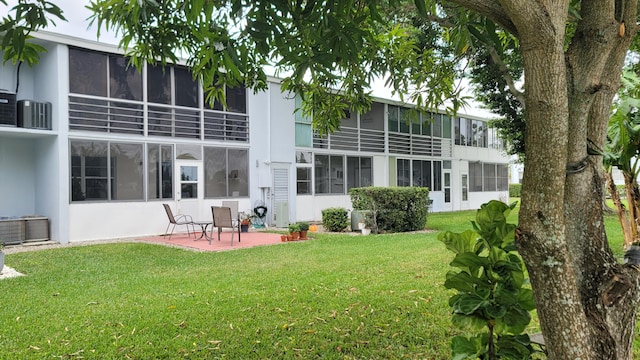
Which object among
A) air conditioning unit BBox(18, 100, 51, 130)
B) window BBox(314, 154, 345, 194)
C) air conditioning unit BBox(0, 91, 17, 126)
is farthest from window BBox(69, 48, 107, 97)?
window BBox(314, 154, 345, 194)

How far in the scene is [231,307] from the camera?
483 cm

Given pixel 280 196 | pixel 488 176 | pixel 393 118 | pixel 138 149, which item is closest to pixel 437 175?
pixel 393 118

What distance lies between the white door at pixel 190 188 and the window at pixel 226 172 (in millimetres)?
249

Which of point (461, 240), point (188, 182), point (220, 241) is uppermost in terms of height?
point (188, 182)

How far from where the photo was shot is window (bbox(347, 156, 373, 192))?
18.7m

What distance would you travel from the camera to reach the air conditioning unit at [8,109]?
34.6ft

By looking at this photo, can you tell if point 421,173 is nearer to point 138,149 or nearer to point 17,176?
point 138,149

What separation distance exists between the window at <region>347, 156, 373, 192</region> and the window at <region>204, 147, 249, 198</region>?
523 cm

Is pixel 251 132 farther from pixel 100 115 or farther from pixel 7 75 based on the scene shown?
pixel 7 75

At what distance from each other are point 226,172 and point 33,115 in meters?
5.59

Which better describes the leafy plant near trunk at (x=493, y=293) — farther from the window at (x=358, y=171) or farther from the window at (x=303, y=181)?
the window at (x=358, y=171)

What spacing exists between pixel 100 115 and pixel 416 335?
11.2 metres

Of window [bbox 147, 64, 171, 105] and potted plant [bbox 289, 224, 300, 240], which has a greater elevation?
window [bbox 147, 64, 171, 105]

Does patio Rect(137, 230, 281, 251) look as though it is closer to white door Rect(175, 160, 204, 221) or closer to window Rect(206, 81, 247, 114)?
white door Rect(175, 160, 204, 221)
